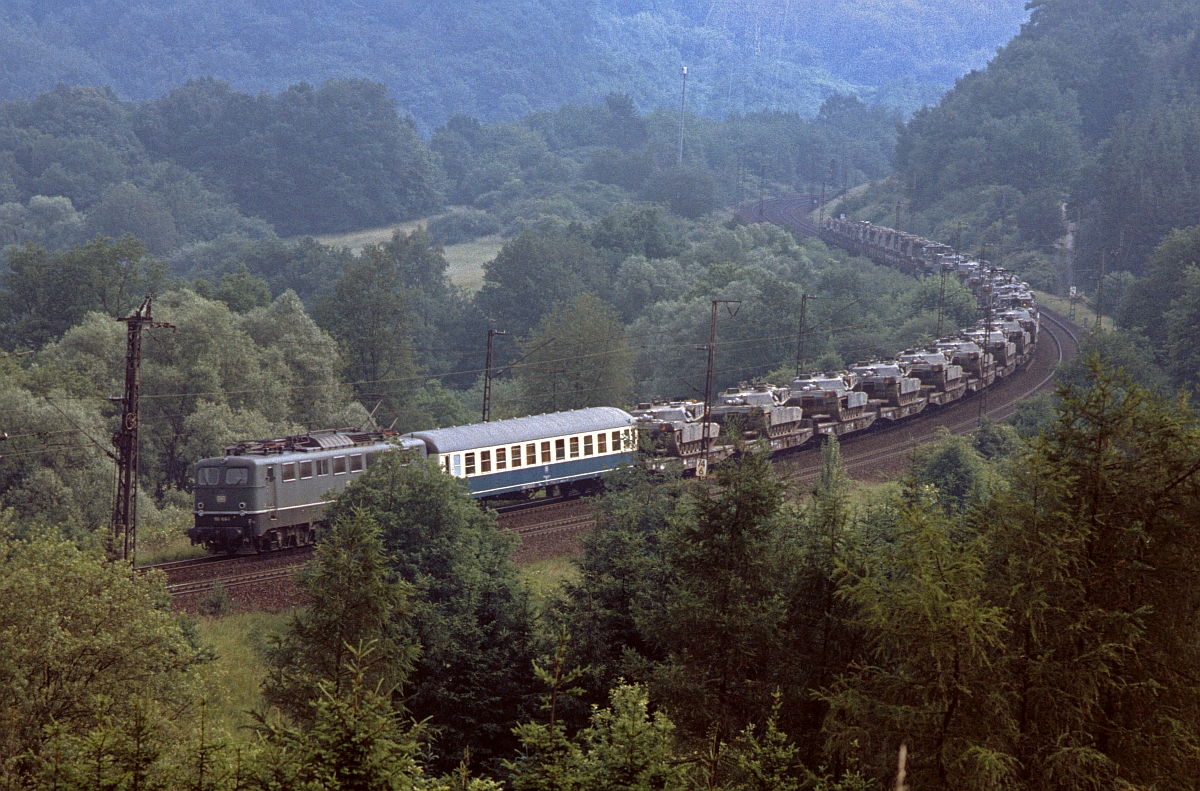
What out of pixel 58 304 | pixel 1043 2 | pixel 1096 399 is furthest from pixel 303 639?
pixel 1043 2

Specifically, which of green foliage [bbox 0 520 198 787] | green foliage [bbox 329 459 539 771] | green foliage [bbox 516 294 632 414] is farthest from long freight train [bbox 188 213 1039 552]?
green foliage [bbox 516 294 632 414]

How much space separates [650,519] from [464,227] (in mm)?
154464

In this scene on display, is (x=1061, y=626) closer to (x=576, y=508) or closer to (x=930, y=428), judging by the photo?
(x=576, y=508)

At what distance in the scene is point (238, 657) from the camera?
34312 mm

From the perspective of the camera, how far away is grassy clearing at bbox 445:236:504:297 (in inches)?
5969

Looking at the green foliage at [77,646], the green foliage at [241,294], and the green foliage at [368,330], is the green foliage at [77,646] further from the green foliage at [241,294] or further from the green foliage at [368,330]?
the green foliage at [368,330]

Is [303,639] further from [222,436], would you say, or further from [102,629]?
[222,436]

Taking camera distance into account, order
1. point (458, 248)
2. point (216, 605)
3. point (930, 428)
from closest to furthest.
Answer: point (216, 605)
point (930, 428)
point (458, 248)

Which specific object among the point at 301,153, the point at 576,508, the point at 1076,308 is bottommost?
the point at 576,508

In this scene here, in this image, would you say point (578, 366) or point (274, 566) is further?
point (578, 366)

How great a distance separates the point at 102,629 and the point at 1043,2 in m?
194

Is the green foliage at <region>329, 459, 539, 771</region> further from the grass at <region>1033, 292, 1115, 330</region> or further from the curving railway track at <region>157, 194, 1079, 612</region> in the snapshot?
the grass at <region>1033, 292, 1115, 330</region>

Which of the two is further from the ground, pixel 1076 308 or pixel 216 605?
pixel 1076 308

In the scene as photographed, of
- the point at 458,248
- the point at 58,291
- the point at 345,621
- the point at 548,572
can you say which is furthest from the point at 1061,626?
the point at 458,248
